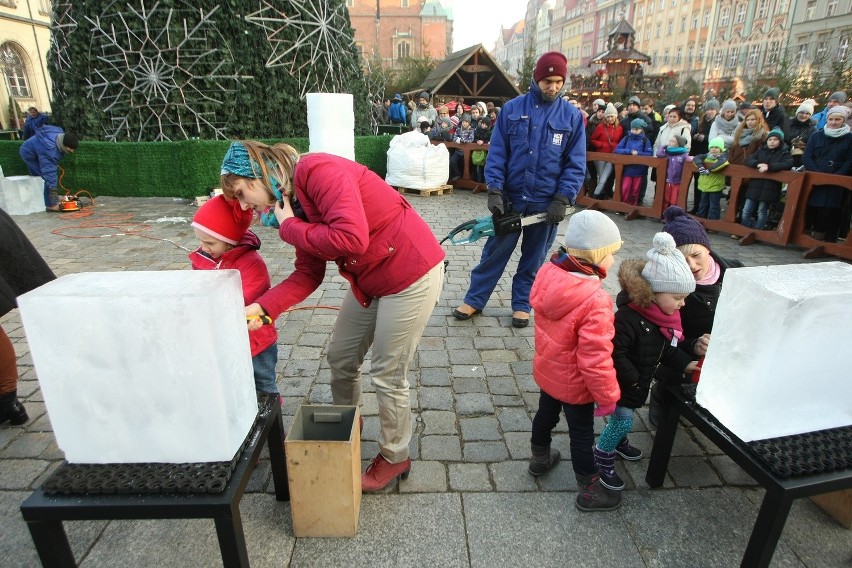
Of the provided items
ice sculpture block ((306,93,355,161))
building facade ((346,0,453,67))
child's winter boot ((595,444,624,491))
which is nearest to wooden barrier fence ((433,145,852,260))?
ice sculpture block ((306,93,355,161))

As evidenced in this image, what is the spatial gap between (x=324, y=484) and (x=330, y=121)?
726cm

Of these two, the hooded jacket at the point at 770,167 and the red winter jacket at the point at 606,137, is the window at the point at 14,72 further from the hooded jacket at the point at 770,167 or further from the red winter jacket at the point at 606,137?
the hooded jacket at the point at 770,167

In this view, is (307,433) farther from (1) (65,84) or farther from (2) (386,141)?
(1) (65,84)

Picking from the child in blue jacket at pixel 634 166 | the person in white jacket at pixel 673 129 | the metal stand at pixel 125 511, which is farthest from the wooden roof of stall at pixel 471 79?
the metal stand at pixel 125 511

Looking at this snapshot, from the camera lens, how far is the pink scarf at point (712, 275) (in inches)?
117

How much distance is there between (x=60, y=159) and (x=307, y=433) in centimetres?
997

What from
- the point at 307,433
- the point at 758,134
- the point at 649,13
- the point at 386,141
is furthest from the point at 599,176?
the point at 649,13

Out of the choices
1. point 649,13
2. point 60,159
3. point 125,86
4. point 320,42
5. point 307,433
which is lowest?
point 307,433

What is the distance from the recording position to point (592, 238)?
2.38 m

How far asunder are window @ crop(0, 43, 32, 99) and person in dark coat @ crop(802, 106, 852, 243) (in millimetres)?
32085

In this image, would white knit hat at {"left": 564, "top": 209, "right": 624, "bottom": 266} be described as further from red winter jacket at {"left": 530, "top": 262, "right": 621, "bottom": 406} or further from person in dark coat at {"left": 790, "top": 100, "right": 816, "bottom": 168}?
person in dark coat at {"left": 790, "top": 100, "right": 816, "bottom": 168}

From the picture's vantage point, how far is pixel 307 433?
252 cm

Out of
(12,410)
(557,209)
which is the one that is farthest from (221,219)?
(557,209)

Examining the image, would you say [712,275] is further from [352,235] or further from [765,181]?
[765,181]
